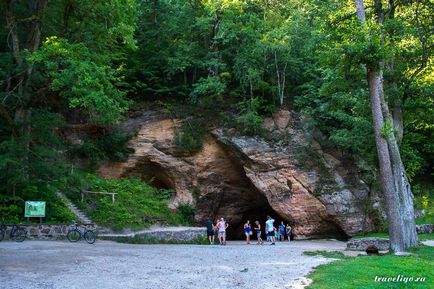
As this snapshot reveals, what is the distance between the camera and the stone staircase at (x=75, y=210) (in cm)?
1925

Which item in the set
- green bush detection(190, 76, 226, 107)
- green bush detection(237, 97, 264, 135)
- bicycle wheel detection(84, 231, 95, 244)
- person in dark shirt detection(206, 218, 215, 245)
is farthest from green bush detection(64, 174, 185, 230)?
green bush detection(190, 76, 226, 107)

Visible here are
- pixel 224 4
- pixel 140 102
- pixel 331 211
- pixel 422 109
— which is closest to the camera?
pixel 422 109

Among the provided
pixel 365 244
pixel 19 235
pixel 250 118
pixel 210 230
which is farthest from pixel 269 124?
pixel 19 235

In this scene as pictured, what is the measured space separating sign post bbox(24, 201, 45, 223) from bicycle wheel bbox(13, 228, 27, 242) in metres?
1.21

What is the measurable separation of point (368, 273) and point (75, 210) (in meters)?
15.4

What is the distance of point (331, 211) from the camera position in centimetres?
2316

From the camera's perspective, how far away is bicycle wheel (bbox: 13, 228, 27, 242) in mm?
15352

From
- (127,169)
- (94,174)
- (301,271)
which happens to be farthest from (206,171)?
(301,271)

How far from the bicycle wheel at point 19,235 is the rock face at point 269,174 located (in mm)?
9592

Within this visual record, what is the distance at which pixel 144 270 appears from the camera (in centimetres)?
907

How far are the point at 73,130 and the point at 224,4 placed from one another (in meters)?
12.3

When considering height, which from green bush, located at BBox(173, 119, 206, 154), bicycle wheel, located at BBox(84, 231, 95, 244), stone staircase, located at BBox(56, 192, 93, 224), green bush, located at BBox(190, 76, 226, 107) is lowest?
bicycle wheel, located at BBox(84, 231, 95, 244)

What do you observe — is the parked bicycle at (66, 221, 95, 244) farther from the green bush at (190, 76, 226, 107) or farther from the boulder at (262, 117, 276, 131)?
the boulder at (262, 117, 276, 131)

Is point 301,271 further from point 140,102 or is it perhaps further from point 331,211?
point 140,102
